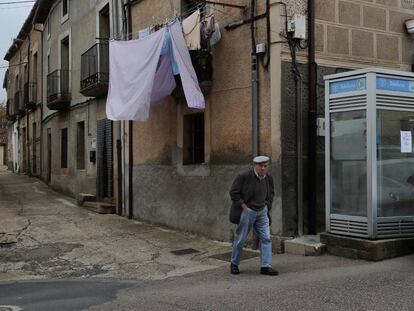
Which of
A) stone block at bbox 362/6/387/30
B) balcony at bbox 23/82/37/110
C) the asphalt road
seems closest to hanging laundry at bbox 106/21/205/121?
stone block at bbox 362/6/387/30

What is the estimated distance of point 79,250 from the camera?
32.9ft

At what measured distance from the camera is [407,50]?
10.5 meters

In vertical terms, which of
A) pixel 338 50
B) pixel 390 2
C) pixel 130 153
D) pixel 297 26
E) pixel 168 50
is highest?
pixel 390 2

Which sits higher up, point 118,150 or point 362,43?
point 362,43

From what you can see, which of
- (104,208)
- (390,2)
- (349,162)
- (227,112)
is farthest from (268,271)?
(104,208)

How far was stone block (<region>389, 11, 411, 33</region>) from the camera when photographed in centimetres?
1017

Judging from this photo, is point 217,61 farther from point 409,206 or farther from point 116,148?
point 116,148

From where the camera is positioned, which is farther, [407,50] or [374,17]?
[407,50]

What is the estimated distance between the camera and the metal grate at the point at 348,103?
26.4 feet

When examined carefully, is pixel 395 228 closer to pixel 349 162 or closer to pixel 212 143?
pixel 349 162

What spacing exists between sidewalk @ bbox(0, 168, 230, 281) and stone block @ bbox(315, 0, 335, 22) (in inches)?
169

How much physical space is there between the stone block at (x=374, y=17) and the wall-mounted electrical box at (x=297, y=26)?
4.91 ft

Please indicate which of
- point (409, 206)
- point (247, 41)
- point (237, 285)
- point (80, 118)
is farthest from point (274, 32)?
point (80, 118)

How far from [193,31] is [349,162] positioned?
12.1 feet
